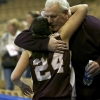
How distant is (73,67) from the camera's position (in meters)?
1.86

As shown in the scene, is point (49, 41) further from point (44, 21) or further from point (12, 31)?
point (12, 31)

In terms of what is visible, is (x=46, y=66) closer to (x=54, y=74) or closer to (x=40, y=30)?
(x=54, y=74)

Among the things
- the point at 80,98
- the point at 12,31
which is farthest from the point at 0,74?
the point at 80,98

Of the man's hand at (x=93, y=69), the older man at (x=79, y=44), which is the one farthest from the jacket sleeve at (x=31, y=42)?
Answer: the man's hand at (x=93, y=69)

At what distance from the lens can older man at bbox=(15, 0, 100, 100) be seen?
173cm

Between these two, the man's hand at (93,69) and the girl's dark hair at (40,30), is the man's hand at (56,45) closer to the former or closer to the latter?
the girl's dark hair at (40,30)

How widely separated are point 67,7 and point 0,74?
154 inches

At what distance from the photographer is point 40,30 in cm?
172

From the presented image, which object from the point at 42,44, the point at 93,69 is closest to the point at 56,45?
the point at 42,44

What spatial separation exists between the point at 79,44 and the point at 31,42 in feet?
0.85

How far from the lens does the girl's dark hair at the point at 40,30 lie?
1.72 m

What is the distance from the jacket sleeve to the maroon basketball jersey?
0.05 metres

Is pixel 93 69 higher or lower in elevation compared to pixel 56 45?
lower

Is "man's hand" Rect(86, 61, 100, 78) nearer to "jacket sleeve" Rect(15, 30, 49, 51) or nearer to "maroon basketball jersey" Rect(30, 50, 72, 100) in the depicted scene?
"maroon basketball jersey" Rect(30, 50, 72, 100)
